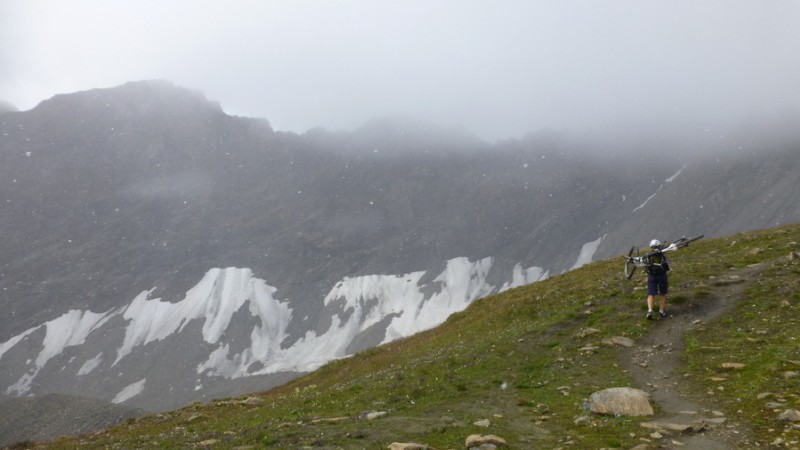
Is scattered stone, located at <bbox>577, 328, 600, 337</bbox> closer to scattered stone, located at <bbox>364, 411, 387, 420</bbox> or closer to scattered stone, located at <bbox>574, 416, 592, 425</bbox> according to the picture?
scattered stone, located at <bbox>574, 416, 592, 425</bbox>

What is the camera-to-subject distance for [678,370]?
1825 cm

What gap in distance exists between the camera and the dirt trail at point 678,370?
1232 cm

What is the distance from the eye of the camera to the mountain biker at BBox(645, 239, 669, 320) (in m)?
24.4

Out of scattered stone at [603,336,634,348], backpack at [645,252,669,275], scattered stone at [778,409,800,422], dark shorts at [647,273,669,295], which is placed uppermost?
backpack at [645,252,669,275]

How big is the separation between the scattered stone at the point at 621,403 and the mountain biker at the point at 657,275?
33.6ft

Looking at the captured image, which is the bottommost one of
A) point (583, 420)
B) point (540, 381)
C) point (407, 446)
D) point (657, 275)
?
point (540, 381)

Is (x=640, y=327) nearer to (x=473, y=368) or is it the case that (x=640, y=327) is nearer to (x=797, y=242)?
(x=473, y=368)

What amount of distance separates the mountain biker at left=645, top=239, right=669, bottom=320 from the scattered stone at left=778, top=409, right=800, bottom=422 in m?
12.4

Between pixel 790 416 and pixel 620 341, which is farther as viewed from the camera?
pixel 620 341

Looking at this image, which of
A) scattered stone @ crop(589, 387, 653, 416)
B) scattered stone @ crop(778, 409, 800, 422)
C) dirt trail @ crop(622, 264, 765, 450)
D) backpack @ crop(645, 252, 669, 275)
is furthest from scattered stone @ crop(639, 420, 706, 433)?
backpack @ crop(645, 252, 669, 275)

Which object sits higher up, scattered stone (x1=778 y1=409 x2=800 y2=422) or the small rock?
scattered stone (x1=778 y1=409 x2=800 y2=422)

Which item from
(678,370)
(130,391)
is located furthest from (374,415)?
(130,391)

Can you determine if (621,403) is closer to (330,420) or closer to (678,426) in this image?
(678,426)

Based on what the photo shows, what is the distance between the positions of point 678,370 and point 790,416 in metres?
6.01
